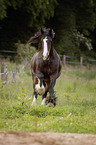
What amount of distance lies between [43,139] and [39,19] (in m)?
24.1

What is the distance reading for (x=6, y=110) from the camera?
7.26m

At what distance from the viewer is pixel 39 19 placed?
27984mm

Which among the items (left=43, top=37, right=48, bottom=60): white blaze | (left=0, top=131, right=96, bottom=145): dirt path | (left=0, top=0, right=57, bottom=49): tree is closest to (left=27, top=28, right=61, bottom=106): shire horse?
(left=43, top=37, right=48, bottom=60): white blaze

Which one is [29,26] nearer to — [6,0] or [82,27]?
[6,0]

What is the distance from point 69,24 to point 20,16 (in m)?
5.25

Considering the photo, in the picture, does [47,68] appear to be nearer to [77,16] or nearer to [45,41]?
[45,41]

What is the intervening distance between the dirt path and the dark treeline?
17745 millimetres

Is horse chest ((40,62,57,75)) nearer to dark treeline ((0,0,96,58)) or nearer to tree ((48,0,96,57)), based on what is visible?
dark treeline ((0,0,96,58))

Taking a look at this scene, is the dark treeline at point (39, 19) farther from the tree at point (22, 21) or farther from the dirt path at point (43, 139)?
the dirt path at point (43, 139)

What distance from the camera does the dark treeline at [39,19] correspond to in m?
25.4

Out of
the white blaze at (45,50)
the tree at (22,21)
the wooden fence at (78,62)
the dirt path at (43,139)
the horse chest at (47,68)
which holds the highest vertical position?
the tree at (22,21)

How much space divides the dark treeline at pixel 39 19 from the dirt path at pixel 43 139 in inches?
699

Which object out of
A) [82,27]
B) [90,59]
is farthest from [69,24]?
[90,59]

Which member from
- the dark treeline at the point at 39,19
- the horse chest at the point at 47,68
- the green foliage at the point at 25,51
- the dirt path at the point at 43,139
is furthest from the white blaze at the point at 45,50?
the green foliage at the point at 25,51
